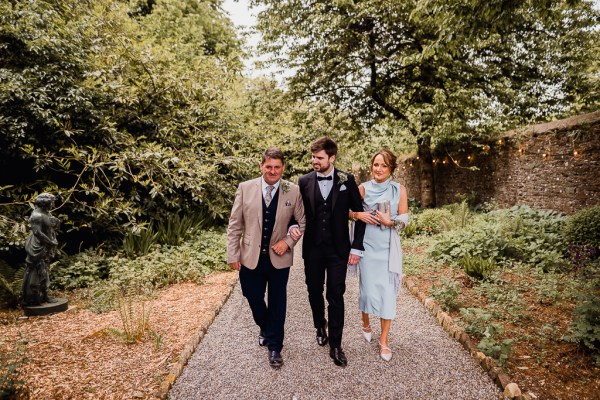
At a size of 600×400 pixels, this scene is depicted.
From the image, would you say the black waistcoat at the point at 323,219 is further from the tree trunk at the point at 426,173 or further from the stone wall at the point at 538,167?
the tree trunk at the point at 426,173

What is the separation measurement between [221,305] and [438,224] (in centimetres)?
672

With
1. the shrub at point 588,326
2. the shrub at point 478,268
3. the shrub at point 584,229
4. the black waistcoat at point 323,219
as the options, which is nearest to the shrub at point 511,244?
the shrub at point 584,229

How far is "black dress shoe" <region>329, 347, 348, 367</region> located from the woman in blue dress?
0.39 m

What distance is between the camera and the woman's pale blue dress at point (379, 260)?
130 inches

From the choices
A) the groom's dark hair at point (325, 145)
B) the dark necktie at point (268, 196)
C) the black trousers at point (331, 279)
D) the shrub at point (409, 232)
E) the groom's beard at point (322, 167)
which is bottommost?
the shrub at point (409, 232)

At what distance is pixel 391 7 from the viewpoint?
31.4ft

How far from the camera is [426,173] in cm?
1286

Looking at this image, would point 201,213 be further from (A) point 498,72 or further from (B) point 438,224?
(A) point 498,72

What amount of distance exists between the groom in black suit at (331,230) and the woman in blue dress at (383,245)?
0.16 metres

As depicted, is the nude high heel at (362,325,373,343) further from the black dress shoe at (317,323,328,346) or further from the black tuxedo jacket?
the black tuxedo jacket

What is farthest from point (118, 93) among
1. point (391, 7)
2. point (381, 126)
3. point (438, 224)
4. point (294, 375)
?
point (381, 126)

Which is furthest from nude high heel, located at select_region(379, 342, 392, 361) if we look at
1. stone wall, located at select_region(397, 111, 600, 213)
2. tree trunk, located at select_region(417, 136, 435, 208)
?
tree trunk, located at select_region(417, 136, 435, 208)

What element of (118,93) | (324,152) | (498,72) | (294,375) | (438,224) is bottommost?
(294,375)

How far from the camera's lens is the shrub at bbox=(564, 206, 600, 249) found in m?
5.57
